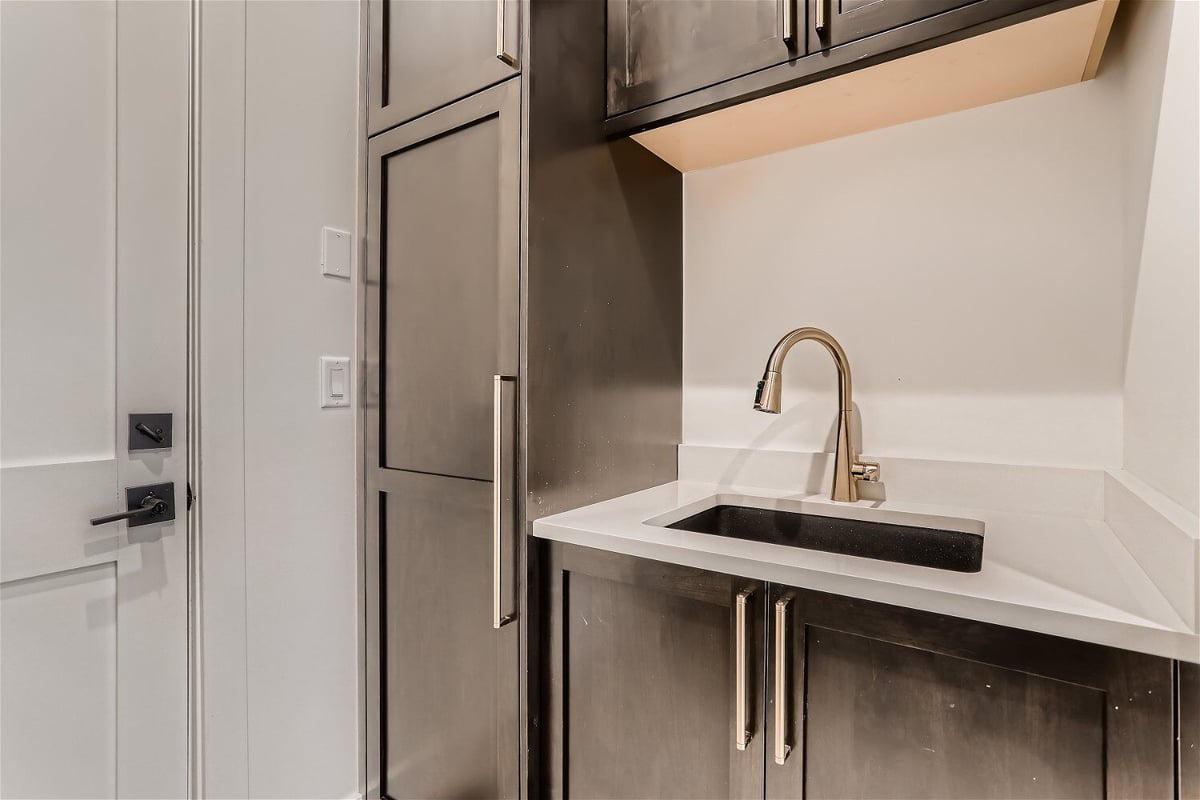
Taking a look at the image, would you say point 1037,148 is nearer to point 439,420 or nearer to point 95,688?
point 439,420

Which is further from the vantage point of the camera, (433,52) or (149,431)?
(433,52)

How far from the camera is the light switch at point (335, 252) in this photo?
138 centimetres

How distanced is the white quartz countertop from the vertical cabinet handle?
882 millimetres

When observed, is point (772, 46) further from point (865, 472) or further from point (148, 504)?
point (148, 504)

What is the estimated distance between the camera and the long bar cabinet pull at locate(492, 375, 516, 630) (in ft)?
3.48

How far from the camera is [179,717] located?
1.16 metres

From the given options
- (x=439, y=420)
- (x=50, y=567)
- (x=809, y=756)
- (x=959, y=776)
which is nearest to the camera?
(x=959, y=776)

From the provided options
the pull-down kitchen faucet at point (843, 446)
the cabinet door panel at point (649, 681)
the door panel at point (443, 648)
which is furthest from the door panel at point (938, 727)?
the door panel at point (443, 648)

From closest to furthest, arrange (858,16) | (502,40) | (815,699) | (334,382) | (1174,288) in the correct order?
(1174,288)
(815,699)
(858,16)
(502,40)
(334,382)

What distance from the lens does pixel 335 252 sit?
4.62ft

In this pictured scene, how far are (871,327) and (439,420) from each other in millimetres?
986

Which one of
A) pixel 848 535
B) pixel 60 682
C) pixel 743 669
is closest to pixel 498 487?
pixel 743 669

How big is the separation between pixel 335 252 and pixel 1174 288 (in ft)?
5.08

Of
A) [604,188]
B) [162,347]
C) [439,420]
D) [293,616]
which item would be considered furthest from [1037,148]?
[293,616]
